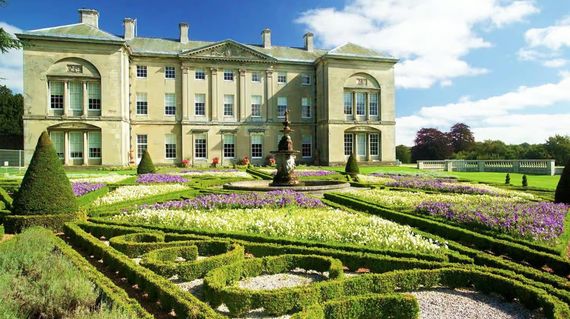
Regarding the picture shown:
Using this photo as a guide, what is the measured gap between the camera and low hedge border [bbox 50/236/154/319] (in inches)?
138

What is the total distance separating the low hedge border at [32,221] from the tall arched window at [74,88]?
25422 mm

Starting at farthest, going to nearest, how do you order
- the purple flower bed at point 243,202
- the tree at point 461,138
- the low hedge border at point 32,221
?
the tree at point 461,138, the purple flower bed at point 243,202, the low hedge border at point 32,221

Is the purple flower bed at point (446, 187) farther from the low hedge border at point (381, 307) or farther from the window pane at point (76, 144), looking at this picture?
the window pane at point (76, 144)

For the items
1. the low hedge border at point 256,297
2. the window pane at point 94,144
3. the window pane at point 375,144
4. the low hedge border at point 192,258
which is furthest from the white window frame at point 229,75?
the low hedge border at point 256,297

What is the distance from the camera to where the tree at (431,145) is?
55.0m

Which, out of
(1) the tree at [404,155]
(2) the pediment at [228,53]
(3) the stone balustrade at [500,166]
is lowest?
(3) the stone balustrade at [500,166]

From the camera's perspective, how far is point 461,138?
191ft

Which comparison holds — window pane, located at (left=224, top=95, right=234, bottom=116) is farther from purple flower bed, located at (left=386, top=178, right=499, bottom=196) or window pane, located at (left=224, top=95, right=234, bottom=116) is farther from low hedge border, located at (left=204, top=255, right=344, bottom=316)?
low hedge border, located at (left=204, top=255, right=344, bottom=316)

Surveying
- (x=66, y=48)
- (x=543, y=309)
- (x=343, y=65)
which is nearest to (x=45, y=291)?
(x=543, y=309)

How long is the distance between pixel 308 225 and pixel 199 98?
30.1 meters

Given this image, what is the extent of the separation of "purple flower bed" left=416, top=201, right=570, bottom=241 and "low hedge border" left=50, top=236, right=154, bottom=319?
20.6ft

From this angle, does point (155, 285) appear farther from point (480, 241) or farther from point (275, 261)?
point (480, 241)

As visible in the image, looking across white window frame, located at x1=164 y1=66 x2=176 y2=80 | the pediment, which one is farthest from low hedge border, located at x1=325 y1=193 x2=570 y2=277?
white window frame, located at x1=164 y1=66 x2=176 y2=80

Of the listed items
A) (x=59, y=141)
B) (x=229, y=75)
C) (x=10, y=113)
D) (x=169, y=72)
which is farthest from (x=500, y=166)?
(x=10, y=113)
